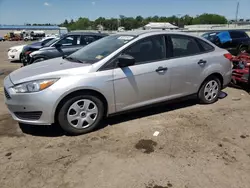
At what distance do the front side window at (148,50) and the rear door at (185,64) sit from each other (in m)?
0.21

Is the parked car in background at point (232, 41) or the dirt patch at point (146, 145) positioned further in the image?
the parked car in background at point (232, 41)

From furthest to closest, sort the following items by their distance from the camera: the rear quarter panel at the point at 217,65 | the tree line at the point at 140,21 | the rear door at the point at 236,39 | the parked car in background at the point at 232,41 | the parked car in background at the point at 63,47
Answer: the tree line at the point at 140,21 < the rear door at the point at 236,39 < the parked car in background at the point at 232,41 < the parked car in background at the point at 63,47 < the rear quarter panel at the point at 217,65

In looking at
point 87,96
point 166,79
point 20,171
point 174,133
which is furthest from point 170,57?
point 20,171

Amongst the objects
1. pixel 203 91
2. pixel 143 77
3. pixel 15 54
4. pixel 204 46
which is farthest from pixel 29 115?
pixel 15 54

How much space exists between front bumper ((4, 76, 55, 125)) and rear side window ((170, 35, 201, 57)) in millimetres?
2380

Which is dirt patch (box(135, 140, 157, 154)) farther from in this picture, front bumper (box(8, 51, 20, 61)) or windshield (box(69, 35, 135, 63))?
front bumper (box(8, 51, 20, 61))

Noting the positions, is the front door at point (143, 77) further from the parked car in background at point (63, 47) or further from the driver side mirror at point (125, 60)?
the parked car in background at point (63, 47)

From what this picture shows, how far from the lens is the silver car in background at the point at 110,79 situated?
147 inches

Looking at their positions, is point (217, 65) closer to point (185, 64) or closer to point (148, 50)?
point (185, 64)

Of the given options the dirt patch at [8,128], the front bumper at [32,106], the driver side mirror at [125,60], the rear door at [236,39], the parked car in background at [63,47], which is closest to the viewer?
the front bumper at [32,106]

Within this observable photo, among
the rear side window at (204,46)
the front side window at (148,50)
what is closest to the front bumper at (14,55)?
the front side window at (148,50)

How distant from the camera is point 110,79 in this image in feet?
13.1

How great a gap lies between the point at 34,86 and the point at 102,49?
4.51ft

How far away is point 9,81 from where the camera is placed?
4.00 m
